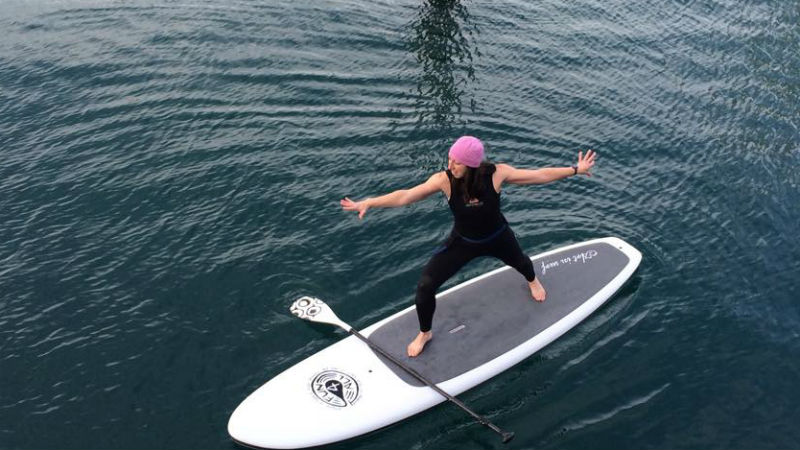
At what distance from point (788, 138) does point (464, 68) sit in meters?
8.31

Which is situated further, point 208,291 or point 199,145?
point 199,145

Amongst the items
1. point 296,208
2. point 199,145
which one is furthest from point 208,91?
point 296,208

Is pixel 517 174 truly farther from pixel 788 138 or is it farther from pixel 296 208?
pixel 788 138

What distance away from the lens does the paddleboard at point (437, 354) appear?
9.83m

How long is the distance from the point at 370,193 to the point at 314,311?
3.77 m

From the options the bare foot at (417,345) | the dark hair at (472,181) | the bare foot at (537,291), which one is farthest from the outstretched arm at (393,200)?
the bare foot at (537,291)

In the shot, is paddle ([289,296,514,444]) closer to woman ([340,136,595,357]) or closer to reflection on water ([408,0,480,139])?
woman ([340,136,595,357])

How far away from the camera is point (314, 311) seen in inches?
455

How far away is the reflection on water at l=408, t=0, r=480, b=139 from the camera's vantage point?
1709cm

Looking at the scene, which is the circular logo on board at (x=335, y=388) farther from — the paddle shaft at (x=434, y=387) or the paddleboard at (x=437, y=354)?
the paddle shaft at (x=434, y=387)

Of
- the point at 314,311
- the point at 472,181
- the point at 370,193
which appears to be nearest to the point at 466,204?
the point at 472,181

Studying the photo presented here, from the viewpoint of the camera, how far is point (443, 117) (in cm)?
1712

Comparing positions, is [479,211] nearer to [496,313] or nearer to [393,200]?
[393,200]

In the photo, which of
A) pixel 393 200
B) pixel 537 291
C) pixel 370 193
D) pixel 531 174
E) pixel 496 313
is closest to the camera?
pixel 393 200
